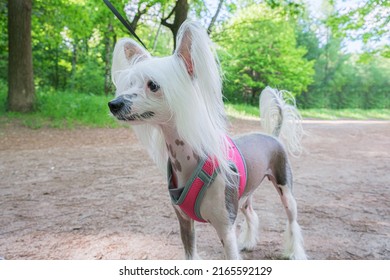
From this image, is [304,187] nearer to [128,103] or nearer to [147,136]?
[147,136]

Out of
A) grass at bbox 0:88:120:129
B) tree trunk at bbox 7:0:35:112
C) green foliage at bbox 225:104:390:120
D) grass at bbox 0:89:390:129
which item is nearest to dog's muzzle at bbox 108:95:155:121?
grass at bbox 0:89:390:129

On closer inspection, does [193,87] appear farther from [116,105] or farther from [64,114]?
[64,114]

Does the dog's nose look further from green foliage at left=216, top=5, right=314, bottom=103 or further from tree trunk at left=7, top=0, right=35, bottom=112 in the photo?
green foliage at left=216, top=5, right=314, bottom=103

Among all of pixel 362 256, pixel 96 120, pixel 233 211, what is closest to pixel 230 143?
pixel 233 211

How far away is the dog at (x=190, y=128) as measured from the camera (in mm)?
1549

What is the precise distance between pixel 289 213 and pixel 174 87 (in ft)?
5.11

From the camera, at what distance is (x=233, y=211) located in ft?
6.04

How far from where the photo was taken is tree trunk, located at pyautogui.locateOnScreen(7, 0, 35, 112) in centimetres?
942

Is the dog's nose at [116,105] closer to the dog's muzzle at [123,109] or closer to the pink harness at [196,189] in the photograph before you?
the dog's muzzle at [123,109]

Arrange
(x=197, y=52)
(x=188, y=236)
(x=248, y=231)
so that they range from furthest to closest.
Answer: (x=248, y=231), (x=188, y=236), (x=197, y=52)

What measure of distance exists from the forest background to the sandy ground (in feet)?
4.80

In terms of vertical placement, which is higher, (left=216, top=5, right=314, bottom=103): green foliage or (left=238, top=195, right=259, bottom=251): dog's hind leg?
(left=216, top=5, right=314, bottom=103): green foliage

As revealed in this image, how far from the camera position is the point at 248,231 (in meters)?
2.76

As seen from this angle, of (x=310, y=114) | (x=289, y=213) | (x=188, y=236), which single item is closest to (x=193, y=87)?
(x=188, y=236)
